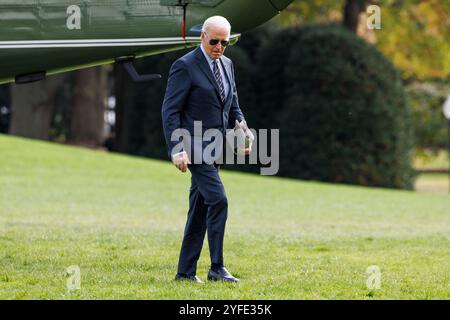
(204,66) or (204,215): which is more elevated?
(204,66)

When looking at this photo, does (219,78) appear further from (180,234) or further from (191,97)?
(180,234)

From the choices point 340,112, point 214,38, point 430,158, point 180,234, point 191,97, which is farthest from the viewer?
point 430,158

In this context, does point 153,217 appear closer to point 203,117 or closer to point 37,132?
point 203,117

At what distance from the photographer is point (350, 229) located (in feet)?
45.9

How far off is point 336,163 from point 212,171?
17517 mm

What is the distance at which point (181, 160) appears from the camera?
739 cm

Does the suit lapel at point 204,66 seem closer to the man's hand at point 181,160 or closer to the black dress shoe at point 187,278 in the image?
the man's hand at point 181,160

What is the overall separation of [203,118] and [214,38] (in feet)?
2.01

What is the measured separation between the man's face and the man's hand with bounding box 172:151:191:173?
796mm

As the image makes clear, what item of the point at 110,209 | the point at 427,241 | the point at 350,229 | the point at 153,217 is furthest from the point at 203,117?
the point at 110,209

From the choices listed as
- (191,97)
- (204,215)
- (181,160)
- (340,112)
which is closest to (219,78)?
(191,97)

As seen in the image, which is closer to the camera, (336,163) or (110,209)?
(110,209)
